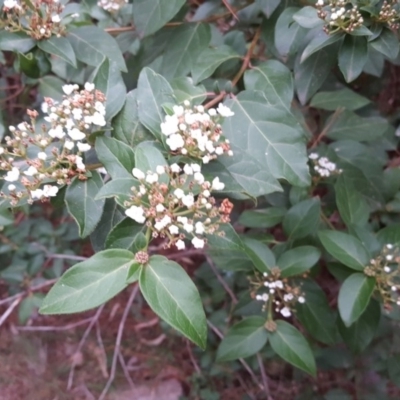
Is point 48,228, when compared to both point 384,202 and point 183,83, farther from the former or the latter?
point 384,202

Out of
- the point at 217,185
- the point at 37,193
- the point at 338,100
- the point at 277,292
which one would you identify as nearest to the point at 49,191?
the point at 37,193

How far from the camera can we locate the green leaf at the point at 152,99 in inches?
40.4

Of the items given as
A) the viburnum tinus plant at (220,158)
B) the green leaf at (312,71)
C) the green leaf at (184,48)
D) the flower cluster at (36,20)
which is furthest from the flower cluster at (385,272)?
the flower cluster at (36,20)

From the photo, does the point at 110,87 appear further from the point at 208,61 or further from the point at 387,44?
the point at 387,44

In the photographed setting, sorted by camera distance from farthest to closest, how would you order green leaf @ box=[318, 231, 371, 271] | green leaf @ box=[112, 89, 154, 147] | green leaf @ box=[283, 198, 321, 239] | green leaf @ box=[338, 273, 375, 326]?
green leaf @ box=[283, 198, 321, 239], green leaf @ box=[318, 231, 371, 271], green leaf @ box=[338, 273, 375, 326], green leaf @ box=[112, 89, 154, 147]

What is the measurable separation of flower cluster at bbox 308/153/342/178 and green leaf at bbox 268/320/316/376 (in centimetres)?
53

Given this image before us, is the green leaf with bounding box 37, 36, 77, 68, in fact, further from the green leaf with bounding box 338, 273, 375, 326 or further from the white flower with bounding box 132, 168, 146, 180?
the green leaf with bounding box 338, 273, 375, 326

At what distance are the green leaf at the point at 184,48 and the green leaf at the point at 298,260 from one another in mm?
668

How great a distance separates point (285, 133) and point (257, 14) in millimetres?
631

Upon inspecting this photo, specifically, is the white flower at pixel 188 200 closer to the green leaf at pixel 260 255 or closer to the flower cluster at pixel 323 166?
the green leaf at pixel 260 255

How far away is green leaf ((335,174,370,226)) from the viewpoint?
1.53m

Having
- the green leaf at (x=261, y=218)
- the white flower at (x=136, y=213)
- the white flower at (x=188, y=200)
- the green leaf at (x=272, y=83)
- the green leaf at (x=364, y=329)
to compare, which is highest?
the green leaf at (x=272, y=83)

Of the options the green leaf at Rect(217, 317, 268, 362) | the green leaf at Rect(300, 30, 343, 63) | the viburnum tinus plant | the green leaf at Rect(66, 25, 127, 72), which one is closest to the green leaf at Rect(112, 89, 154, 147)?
the viburnum tinus plant

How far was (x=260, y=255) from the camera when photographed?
1.48 m
